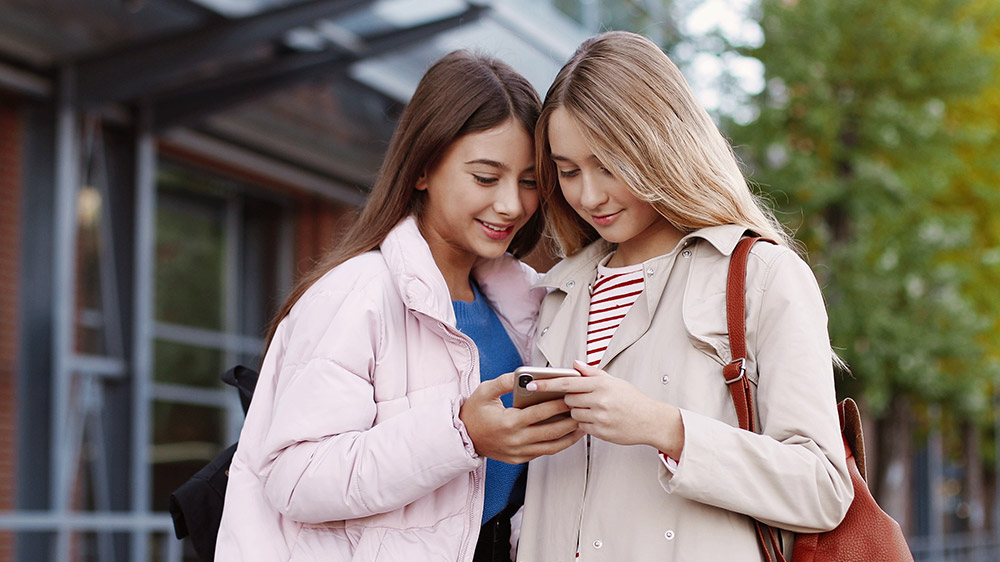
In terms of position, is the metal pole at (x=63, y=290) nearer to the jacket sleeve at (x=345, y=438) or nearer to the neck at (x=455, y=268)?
the neck at (x=455, y=268)

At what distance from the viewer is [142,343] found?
7.94 metres

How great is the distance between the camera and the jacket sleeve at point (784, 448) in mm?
2021

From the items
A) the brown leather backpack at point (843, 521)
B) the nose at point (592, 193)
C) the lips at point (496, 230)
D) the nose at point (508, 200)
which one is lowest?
the brown leather backpack at point (843, 521)

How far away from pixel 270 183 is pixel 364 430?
7976mm

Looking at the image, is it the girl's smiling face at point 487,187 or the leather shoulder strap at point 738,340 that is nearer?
the leather shoulder strap at point 738,340

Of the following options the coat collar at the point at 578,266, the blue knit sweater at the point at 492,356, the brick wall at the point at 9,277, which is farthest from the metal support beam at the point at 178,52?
the coat collar at the point at 578,266

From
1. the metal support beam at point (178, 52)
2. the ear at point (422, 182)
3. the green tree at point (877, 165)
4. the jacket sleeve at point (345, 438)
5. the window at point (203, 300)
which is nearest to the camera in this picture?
the jacket sleeve at point (345, 438)

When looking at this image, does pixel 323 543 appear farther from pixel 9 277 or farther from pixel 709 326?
pixel 9 277

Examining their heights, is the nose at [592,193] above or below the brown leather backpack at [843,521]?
above

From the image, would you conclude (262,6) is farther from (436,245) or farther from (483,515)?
(483,515)

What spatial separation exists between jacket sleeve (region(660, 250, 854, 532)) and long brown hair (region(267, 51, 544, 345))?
890 mm

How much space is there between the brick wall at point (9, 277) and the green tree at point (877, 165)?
224 inches

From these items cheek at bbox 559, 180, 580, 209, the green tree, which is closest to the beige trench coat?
cheek at bbox 559, 180, 580, 209

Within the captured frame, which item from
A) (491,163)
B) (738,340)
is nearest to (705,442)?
(738,340)
